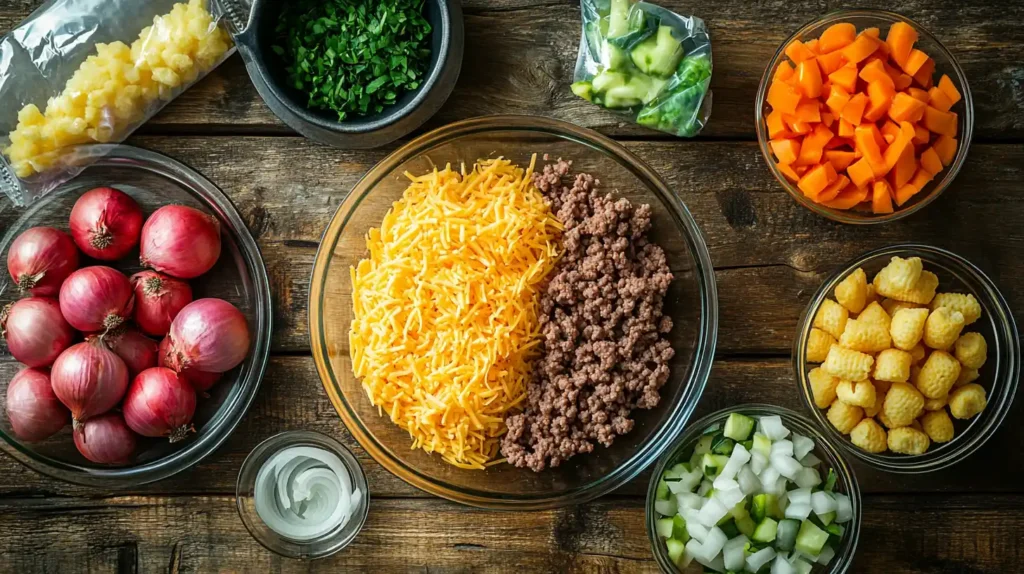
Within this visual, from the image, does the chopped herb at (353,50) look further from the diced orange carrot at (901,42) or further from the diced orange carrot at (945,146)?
the diced orange carrot at (945,146)

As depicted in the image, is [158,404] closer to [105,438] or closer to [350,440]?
[105,438]

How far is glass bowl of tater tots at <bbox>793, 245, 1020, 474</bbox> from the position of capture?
1.82 meters

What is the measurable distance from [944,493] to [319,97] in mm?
2098

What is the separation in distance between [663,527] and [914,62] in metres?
1.37

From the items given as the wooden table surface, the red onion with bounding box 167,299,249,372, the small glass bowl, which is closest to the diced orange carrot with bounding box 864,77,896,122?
the wooden table surface

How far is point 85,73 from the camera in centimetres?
193

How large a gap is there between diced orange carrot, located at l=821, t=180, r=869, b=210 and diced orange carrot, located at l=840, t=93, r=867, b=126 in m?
0.16

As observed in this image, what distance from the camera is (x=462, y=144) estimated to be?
1.97 metres

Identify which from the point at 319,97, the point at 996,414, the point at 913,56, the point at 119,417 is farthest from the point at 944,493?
the point at 119,417

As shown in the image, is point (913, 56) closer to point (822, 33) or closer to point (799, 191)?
point (822, 33)

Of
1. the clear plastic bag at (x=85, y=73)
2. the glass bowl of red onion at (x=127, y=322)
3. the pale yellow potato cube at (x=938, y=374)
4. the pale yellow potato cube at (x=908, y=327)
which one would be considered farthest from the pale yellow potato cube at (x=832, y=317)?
the clear plastic bag at (x=85, y=73)

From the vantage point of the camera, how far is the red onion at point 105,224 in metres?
1.91

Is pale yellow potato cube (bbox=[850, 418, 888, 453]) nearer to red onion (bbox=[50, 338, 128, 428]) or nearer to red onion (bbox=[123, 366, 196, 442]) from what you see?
red onion (bbox=[123, 366, 196, 442])

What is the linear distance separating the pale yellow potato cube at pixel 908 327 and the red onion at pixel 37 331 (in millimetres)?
2160
